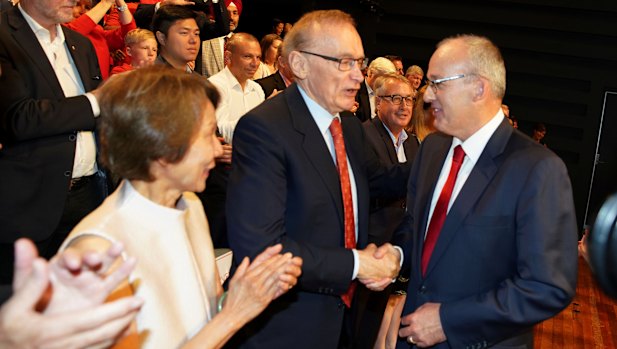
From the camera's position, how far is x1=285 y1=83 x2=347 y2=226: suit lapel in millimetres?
2076

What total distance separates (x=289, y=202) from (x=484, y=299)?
672 mm

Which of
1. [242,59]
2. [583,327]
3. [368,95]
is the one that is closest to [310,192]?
[242,59]

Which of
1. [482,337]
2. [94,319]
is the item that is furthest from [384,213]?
[94,319]

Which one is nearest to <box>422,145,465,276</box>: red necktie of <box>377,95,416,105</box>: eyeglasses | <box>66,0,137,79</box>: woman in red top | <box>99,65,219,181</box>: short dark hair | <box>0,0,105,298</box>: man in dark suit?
<box>99,65,219,181</box>: short dark hair

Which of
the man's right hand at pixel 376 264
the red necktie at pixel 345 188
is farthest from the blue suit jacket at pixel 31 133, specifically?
the man's right hand at pixel 376 264

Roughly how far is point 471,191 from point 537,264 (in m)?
0.29

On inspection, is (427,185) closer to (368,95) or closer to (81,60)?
(81,60)

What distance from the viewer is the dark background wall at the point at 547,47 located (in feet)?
30.7

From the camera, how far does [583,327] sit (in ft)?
16.7

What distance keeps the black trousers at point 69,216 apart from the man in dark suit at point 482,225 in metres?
1.54

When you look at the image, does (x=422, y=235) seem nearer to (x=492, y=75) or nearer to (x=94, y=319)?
(x=492, y=75)

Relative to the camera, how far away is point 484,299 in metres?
1.92

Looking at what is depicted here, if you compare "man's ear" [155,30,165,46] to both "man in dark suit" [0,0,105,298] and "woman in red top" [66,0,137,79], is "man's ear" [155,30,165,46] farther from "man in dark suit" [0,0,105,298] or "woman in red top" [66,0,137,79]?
"man in dark suit" [0,0,105,298]

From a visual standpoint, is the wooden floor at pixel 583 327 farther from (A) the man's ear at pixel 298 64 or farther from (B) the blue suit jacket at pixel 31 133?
(B) the blue suit jacket at pixel 31 133
